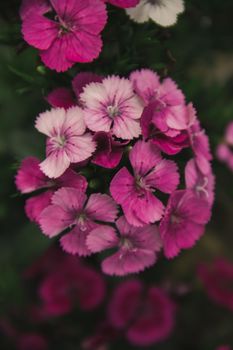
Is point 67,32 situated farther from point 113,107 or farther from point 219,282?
point 219,282

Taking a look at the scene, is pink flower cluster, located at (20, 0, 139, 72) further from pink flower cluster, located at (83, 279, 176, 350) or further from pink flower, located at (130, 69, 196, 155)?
pink flower cluster, located at (83, 279, 176, 350)

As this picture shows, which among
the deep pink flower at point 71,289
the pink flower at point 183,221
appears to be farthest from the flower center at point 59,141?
the deep pink flower at point 71,289

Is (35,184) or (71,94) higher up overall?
(71,94)

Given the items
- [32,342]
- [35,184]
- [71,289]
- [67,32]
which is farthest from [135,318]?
[67,32]

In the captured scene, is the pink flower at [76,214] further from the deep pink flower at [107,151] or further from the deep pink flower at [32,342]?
the deep pink flower at [32,342]

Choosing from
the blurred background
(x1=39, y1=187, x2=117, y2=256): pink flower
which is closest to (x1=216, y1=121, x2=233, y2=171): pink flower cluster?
the blurred background
